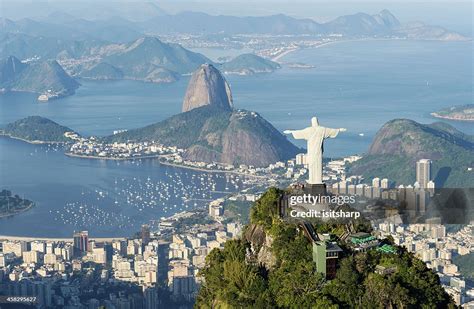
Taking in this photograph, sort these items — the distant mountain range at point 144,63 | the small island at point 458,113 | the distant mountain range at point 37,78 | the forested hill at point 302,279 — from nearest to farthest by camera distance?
1. the forested hill at point 302,279
2. the small island at point 458,113
3. the distant mountain range at point 37,78
4. the distant mountain range at point 144,63

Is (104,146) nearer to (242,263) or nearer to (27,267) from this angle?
(27,267)

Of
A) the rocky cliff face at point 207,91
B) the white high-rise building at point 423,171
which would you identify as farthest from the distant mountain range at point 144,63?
the white high-rise building at point 423,171

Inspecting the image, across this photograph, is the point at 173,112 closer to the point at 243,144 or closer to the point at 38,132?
the point at 38,132

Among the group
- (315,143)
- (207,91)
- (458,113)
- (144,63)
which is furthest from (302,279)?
(144,63)

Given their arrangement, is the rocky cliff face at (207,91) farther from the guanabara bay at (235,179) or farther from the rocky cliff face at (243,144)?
the rocky cliff face at (243,144)

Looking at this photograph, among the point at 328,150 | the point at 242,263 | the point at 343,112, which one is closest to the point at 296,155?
the point at 328,150

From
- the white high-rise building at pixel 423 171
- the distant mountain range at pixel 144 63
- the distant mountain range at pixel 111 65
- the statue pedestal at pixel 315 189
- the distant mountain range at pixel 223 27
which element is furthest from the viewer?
the distant mountain range at pixel 223 27
